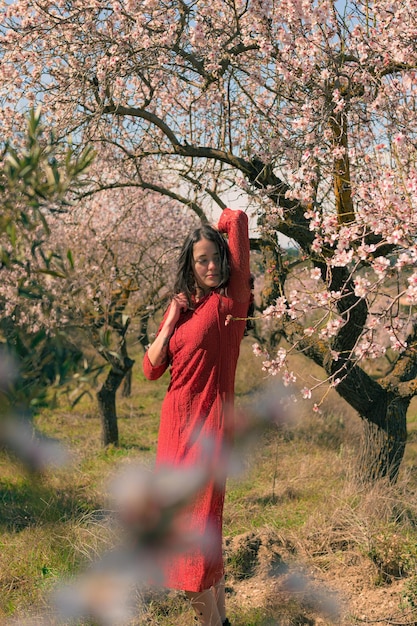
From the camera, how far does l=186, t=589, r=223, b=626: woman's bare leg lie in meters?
2.87

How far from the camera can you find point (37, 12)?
479 centimetres

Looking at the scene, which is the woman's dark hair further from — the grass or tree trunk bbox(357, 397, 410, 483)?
Result: tree trunk bbox(357, 397, 410, 483)

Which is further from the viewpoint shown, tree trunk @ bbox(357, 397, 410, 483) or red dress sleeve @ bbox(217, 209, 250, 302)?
tree trunk @ bbox(357, 397, 410, 483)

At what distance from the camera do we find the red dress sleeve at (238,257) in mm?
2990

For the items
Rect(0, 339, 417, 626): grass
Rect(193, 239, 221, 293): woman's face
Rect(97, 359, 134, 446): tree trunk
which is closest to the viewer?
Rect(193, 239, 221, 293): woman's face

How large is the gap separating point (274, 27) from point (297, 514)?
334 centimetres

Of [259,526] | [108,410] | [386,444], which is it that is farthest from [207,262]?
[108,410]

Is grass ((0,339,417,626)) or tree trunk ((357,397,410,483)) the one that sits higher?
tree trunk ((357,397,410,483))

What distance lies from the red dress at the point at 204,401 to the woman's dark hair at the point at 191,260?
4 cm

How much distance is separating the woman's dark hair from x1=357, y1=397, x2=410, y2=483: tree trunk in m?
2.58

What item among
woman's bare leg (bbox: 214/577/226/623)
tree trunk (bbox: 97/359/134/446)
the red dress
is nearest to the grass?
woman's bare leg (bbox: 214/577/226/623)

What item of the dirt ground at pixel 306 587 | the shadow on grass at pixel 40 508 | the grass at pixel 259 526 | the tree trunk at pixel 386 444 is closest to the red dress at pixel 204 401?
the grass at pixel 259 526

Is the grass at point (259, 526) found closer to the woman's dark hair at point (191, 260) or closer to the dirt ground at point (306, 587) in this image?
the dirt ground at point (306, 587)

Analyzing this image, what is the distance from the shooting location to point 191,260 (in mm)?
3070
